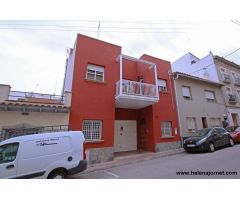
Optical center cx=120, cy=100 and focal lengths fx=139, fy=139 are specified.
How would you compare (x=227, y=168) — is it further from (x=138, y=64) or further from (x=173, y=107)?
(x=138, y=64)

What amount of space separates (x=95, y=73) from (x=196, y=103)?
34.5ft

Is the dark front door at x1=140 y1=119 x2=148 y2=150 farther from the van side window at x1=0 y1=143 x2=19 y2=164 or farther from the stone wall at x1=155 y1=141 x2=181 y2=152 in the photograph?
the van side window at x1=0 y1=143 x2=19 y2=164

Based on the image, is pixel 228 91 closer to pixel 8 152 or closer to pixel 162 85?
pixel 162 85

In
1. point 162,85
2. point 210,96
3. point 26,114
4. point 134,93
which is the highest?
point 162,85

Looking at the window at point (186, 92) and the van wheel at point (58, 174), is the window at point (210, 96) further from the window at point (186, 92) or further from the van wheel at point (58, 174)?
the van wheel at point (58, 174)

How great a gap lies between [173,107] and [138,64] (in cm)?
500

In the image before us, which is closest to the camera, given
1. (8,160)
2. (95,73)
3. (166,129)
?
(8,160)

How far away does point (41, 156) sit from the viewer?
15.3 ft

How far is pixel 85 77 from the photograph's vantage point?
30.1 ft

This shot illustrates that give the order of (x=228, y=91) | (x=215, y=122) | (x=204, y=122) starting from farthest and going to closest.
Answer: (x=228, y=91) < (x=215, y=122) < (x=204, y=122)

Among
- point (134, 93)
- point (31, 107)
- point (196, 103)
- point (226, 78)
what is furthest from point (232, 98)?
point (31, 107)

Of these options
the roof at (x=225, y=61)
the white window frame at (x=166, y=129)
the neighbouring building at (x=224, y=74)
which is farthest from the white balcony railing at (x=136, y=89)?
the roof at (x=225, y=61)

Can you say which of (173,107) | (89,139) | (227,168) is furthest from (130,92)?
(227,168)

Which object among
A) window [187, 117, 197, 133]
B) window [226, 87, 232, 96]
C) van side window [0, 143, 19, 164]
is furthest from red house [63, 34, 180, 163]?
window [226, 87, 232, 96]
